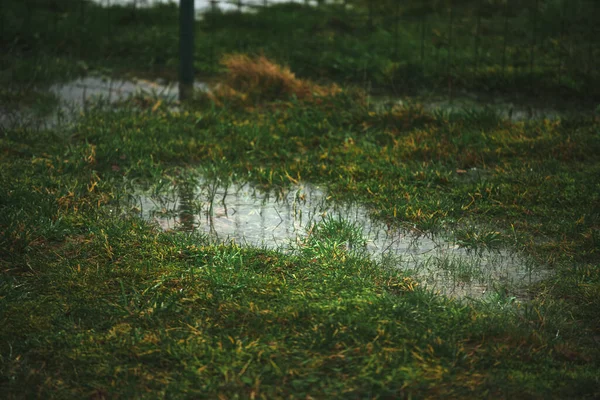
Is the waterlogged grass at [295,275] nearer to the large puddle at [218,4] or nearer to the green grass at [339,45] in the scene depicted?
the green grass at [339,45]

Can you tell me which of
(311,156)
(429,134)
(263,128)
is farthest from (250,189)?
(429,134)

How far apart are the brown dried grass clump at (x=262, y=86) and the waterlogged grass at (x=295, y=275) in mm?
723

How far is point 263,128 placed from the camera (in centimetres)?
613

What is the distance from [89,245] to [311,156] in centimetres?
201

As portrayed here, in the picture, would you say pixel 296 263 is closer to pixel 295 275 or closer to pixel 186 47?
pixel 295 275

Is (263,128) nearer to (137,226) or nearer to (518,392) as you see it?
(137,226)

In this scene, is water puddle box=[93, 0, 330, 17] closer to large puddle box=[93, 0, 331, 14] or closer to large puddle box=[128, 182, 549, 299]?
large puddle box=[93, 0, 331, 14]

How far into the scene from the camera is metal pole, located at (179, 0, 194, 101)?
6988 mm

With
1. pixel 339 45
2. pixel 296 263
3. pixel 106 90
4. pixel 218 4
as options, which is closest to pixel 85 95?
pixel 106 90

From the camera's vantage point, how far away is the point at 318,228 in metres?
4.47

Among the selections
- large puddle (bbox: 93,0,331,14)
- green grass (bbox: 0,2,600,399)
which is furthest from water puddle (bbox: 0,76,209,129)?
large puddle (bbox: 93,0,331,14)

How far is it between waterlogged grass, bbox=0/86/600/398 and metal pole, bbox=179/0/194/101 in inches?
41.5

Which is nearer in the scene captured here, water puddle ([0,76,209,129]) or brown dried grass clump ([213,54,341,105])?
water puddle ([0,76,209,129])

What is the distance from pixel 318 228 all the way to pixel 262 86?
9.10ft
